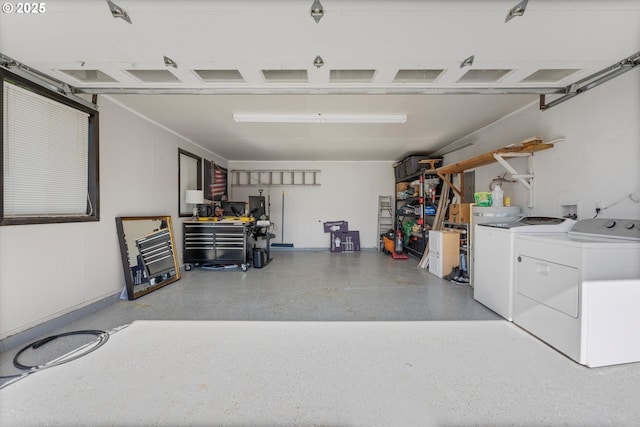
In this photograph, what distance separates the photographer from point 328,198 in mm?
6664

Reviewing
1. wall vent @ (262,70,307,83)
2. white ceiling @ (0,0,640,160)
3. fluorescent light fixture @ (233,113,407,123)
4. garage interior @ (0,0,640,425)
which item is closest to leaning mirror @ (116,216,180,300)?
garage interior @ (0,0,640,425)

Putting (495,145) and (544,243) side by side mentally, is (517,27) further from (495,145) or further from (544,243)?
(495,145)

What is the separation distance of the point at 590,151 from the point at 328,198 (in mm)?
4983

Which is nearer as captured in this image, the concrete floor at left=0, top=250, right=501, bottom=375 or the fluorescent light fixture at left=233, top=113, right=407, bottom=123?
the concrete floor at left=0, top=250, right=501, bottom=375

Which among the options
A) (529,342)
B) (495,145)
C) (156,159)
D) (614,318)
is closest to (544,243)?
(614,318)

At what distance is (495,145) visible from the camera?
3543 millimetres

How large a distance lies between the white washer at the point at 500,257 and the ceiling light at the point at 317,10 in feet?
7.95

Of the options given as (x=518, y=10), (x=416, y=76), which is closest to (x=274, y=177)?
(x=416, y=76)

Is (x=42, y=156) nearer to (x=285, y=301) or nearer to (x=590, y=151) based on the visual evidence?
(x=285, y=301)

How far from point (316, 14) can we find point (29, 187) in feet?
8.87

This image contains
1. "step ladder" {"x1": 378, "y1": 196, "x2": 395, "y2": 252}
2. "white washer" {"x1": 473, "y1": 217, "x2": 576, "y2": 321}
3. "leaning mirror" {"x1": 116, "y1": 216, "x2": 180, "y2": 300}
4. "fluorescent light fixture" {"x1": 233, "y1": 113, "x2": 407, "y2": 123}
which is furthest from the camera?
"step ladder" {"x1": 378, "y1": 196, "x2": 395, "y2": 252}

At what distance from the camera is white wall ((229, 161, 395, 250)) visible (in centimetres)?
663

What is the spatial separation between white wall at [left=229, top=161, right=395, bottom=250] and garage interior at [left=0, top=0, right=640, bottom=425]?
9.58ft

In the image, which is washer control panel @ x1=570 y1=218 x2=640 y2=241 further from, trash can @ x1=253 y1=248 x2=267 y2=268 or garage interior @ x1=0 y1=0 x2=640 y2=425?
trash can @ x1=253 y1=248 x2=267 y2=268
